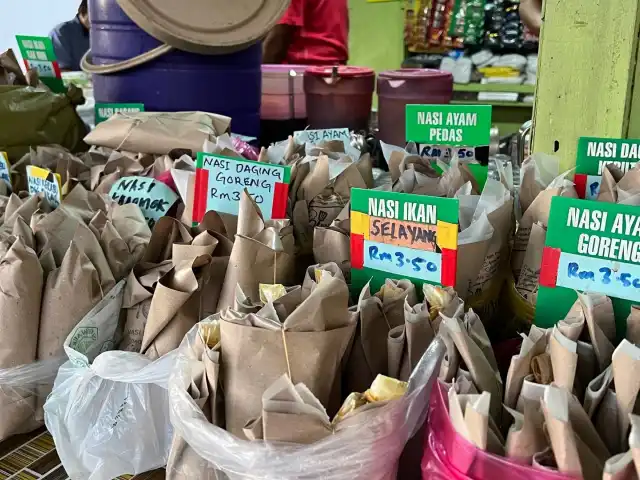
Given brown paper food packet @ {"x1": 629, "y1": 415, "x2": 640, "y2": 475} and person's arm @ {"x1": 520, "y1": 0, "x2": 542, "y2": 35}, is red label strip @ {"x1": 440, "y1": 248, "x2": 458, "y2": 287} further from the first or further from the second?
person's arm @ {"x1": 520, "y1": 0, "x2": 542, "y2": 35}

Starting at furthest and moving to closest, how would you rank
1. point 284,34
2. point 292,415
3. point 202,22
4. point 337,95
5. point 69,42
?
1. point 69,42
2. point 284,34
3. point 337,95
4. point 202,22
5. point 292,415

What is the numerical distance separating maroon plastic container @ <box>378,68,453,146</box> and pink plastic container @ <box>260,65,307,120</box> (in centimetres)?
31

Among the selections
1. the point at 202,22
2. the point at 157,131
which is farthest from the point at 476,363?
the point at 202,22

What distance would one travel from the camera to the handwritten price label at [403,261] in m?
0.80

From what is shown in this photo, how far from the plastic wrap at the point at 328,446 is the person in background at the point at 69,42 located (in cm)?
398

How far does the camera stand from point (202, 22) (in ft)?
5.24

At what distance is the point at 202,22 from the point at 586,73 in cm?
96

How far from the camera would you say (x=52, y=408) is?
878mm

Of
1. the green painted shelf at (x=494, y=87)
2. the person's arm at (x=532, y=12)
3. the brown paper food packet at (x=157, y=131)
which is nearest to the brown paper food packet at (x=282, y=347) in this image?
the brown paper food packet at (x=157, y=131)

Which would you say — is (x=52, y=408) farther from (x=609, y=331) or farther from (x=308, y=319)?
(x=609, y=331)

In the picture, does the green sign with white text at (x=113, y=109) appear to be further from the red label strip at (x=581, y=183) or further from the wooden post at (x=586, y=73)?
the red label strip at (x=581, y=183)

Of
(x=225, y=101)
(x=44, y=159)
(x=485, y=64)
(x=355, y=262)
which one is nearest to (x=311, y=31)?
(x=485, y=64)

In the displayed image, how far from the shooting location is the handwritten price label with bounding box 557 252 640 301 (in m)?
0.68

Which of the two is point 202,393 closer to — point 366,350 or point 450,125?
point 366,350
